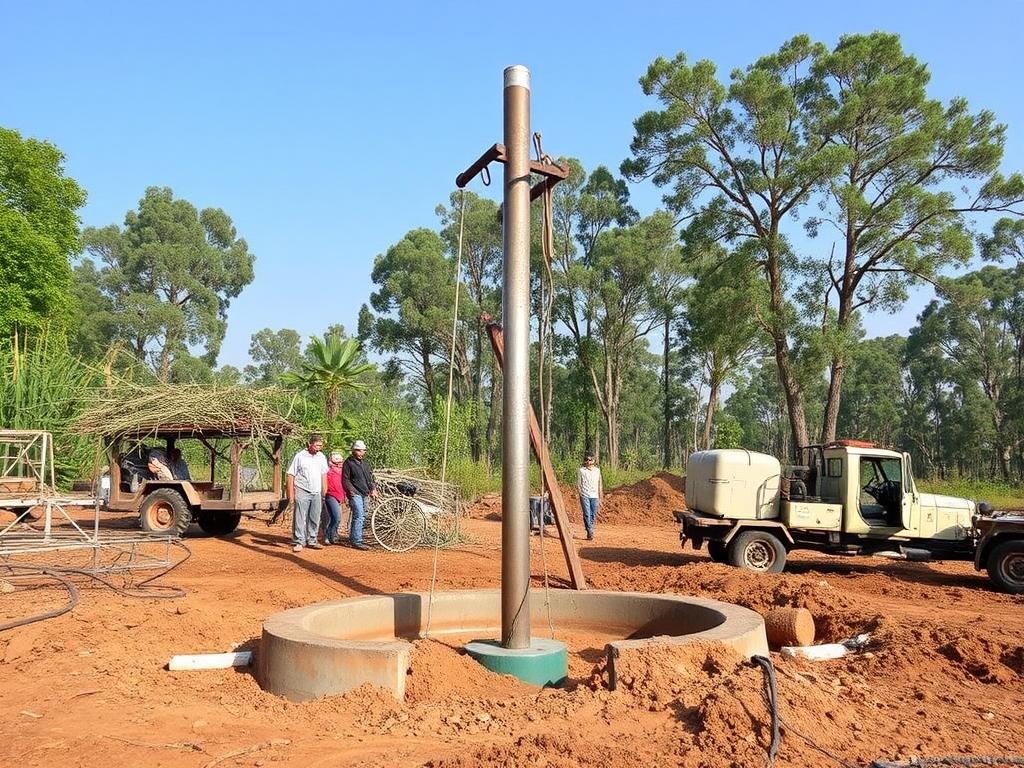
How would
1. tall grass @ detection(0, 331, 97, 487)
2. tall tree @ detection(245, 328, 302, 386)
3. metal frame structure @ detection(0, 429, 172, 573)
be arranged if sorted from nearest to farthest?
metal frame structure @ detection(0, 429, 172, 573) < tall grass @ detection(0, 331, 97, 487) < tall tree @ detection(245, 328, 302, 386)

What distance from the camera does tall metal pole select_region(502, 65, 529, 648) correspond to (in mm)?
5684

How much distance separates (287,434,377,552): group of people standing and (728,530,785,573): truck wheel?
19.1ft

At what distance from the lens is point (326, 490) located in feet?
44.5

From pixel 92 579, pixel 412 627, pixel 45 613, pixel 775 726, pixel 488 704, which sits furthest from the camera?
pixel 92 579

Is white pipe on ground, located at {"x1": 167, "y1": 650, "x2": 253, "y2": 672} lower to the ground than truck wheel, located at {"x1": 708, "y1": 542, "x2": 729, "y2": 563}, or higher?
lower

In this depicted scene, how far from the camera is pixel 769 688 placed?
421 cm

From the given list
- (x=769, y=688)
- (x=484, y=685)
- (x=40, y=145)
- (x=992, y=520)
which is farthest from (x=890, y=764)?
(x=40, y=145)

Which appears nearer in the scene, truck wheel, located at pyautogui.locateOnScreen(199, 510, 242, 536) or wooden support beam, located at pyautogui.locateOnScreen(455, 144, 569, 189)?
wooden support beam, located at pyautogui.locateOnScreen(455, 144, 569, 189)

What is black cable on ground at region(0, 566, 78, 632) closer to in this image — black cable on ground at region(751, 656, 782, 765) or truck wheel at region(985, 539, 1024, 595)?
black cable on ground at region(751, 656, 782, 765)

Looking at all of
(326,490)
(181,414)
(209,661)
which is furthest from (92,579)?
(181,414)

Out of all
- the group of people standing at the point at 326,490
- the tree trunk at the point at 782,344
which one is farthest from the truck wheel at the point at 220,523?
the tree trunk at the point at 782,344

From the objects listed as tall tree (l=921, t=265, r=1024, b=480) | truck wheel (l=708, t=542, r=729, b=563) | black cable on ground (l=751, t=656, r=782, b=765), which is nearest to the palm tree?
truck wheel (l=708, t=542, r=729, b=563)

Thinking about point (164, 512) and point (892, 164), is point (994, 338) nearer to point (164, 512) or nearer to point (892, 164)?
point (892, 164)

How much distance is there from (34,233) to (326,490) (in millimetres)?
20463
